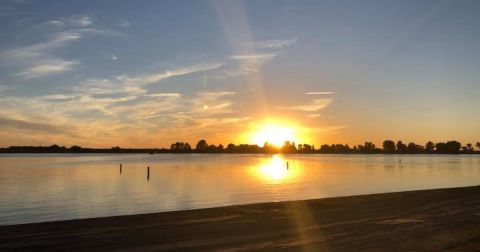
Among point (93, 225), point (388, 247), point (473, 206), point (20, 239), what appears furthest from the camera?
point (473, 206)

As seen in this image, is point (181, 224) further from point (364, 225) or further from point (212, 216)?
point (364, 225)

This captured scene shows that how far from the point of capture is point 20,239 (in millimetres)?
16516

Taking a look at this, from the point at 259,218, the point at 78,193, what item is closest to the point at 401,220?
the point at 259,218

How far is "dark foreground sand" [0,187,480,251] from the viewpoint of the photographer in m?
15.4

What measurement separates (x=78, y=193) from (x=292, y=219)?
37.1 meters

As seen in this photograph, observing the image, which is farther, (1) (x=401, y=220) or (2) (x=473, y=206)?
(2) (x=473, y=206)

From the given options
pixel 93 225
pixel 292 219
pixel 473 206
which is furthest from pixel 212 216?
pixel 473 206

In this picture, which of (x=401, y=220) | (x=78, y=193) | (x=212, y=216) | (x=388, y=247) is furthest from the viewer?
(x=78, y=193)

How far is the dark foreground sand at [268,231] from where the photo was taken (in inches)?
607

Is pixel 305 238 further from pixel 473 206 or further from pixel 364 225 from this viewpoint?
pixel 473 206

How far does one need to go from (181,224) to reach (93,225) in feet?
12.6

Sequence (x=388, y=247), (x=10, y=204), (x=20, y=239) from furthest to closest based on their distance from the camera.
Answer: (x=10, y=204) → (x=20, y=239) → (x=388, y=247)

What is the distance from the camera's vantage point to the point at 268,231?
1870 centimetres

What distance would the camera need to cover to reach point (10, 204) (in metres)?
41.5
